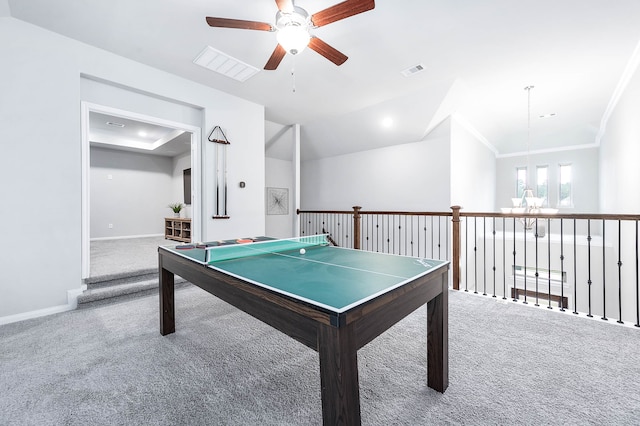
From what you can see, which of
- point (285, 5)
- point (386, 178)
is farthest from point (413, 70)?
point (386, 178)

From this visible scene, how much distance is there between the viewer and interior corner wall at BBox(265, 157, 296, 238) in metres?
7.59

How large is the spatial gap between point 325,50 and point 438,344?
98.0 inches

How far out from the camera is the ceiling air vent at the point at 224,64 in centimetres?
344

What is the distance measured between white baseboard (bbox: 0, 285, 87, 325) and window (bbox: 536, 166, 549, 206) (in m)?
11.0

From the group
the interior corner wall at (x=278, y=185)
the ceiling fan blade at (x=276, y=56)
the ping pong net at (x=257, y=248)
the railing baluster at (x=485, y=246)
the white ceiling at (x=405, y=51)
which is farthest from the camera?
the interior corner wall at (x=278, y=185)

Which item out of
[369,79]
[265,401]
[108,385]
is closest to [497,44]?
[369,79]

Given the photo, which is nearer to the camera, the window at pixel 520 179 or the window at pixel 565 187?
the window at pixel 565 187

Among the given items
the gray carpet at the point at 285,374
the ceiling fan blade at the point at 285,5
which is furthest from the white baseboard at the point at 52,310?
the ceiling fan blade at the point at 285,5

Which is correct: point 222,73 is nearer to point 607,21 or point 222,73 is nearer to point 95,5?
point 95,5

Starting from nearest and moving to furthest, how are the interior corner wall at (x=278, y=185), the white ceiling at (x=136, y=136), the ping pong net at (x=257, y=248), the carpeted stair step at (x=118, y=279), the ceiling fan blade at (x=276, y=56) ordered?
the ping pong net at (x=257, y=248) → the ceiling fan blade at (x=276, y=56) → the carpeted stair step at (x=118, y=279) → the white ceiling at (x=136, y=136) → the interior corner wall at (x=278, y=185)

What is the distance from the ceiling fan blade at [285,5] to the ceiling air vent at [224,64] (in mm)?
1714

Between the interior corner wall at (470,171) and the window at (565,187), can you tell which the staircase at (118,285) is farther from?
the window at (565,187)

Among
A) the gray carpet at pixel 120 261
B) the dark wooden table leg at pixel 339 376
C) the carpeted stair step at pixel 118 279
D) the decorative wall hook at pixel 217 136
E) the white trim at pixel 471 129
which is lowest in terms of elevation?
the carpeted stair step at pixel 118 279

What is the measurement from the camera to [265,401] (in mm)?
1586
